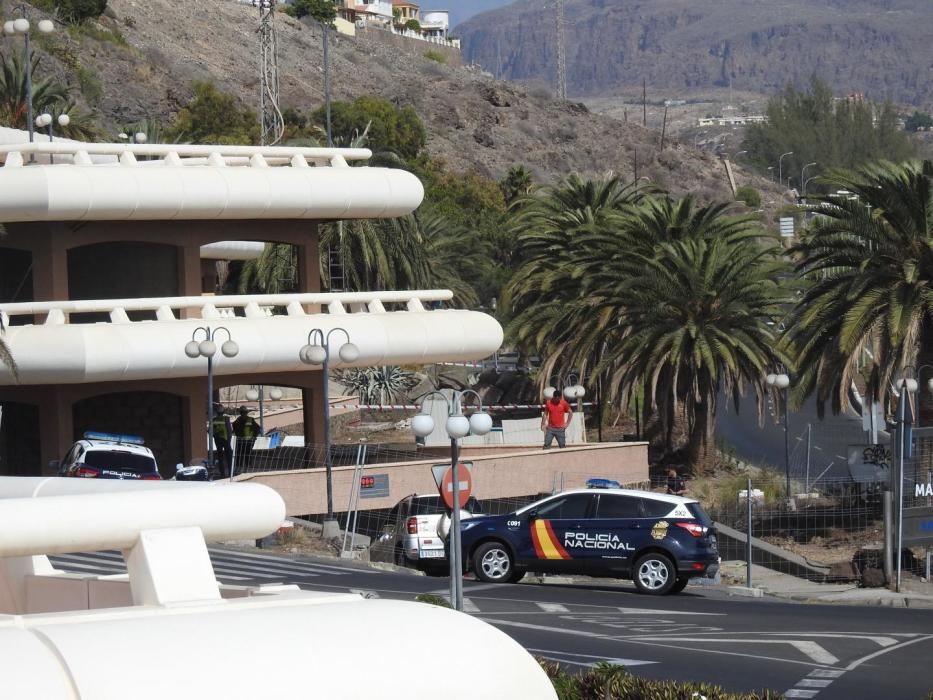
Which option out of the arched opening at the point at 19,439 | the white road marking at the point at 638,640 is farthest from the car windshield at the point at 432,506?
the arched opening at the point at 19,439

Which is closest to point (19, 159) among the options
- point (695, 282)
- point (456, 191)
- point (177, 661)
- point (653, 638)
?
point (695, 282)

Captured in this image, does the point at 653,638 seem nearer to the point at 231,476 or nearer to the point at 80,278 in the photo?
the point at 231,476

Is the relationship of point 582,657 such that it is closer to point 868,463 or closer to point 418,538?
point 418,538

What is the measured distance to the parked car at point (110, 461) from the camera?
29.4 m

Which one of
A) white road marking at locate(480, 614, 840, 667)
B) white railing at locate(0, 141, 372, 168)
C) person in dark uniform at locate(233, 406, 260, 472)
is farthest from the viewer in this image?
person in dark uniform at locate(233, 406, 260, 472)

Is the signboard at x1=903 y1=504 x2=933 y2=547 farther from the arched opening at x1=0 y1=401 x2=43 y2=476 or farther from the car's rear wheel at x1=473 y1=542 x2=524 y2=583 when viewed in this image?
the arched opening at x1=0 y1=401 x2=43 y2=476

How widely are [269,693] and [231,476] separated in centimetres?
2680

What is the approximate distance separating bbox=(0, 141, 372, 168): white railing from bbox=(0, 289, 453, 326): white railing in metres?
3.40

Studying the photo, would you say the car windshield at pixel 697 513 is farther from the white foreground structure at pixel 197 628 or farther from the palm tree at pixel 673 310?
the white foreground structure at pixel 197 628

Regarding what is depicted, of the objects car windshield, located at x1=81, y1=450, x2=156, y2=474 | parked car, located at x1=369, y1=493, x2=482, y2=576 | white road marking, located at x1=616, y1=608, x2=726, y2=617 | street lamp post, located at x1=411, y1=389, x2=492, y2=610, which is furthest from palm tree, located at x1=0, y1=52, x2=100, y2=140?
white road marking, located at x1=616, y1=608, x2=726, y2=617

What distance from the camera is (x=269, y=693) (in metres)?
7.30

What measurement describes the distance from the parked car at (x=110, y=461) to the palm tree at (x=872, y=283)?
47.4 ft

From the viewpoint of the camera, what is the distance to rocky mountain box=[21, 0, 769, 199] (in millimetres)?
126750

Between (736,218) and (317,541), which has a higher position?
(736,218)
